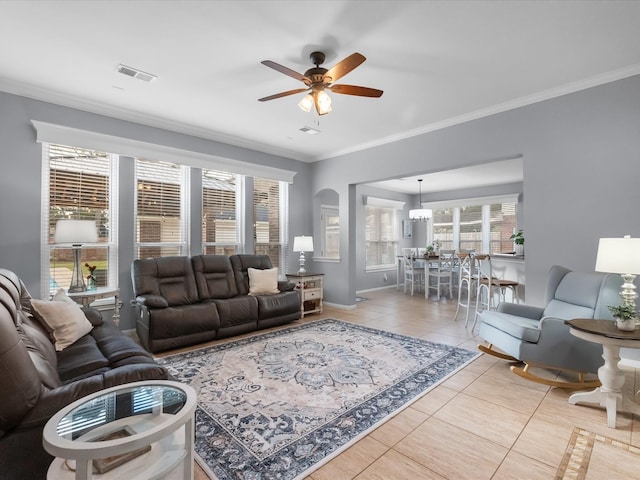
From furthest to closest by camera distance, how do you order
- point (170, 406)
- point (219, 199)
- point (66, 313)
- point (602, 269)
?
point (219, 199)
point (66, 313)
point (602, 269)
point (170, 406)

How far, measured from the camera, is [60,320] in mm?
2619

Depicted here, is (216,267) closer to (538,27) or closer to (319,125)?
(319,125)

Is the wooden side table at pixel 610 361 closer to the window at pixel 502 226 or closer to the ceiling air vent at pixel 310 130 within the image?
Answer: the ceiling air vent at pixel 310 130

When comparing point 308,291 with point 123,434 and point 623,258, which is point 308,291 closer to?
point 623,258

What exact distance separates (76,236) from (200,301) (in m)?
1.61

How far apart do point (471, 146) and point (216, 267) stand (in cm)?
392

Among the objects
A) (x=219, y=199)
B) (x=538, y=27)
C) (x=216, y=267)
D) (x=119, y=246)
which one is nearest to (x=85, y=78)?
(x=119, y=246)

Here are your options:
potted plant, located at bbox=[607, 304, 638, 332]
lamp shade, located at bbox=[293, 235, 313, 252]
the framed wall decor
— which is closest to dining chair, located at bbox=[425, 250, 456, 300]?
the framed wall decor

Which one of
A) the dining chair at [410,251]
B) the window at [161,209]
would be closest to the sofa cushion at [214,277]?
the window at [161,209]

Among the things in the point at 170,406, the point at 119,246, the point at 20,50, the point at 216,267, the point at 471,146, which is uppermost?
the point at 20,50

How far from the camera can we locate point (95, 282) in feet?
Answer: 13.1

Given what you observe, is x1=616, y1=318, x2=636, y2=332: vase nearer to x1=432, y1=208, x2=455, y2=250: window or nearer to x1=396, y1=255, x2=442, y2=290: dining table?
x1=396, y1=255, x2=442, y2=290: dining table

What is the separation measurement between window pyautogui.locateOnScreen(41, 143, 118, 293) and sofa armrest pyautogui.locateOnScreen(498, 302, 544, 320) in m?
4.78

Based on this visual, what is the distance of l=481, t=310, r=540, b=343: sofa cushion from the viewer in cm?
284
